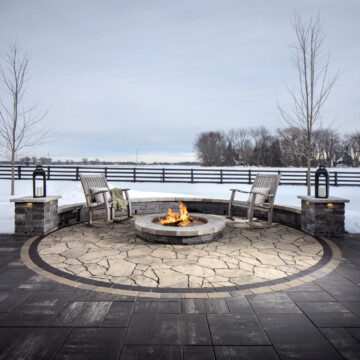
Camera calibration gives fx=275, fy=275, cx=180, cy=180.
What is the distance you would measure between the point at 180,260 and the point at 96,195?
319 cm

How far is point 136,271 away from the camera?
3510 millimetres

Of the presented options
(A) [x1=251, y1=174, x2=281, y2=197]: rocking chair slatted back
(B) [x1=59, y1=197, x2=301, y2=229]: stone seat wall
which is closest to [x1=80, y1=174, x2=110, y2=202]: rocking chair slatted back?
(B) [x1=59, y1=197, x2=301, y2=229]: stone seat wall

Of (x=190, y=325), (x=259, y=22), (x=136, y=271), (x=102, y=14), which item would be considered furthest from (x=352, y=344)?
(x=102, y=14)

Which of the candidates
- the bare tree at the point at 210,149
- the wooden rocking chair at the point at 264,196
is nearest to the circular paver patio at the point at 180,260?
the wooden rocking chair at the point at 264,196

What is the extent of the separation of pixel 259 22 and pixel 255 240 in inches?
268

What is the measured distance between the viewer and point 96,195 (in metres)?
6.36

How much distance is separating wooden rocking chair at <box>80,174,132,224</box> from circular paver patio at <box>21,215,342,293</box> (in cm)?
61

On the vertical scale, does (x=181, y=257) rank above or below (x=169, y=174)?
below

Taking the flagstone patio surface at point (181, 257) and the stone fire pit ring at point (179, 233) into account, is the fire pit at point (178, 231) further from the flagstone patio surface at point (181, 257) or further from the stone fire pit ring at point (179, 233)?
the flagstone patio surface at point (181, 257)

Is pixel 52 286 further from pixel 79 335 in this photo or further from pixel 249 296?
pixel 249 296

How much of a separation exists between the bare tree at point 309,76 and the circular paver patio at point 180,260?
4.76 meters

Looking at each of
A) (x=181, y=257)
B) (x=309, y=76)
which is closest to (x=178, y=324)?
(x=181, y=257)

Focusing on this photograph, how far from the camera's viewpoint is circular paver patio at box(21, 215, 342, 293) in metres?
3.20

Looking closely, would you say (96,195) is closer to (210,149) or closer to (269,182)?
(269,182)
